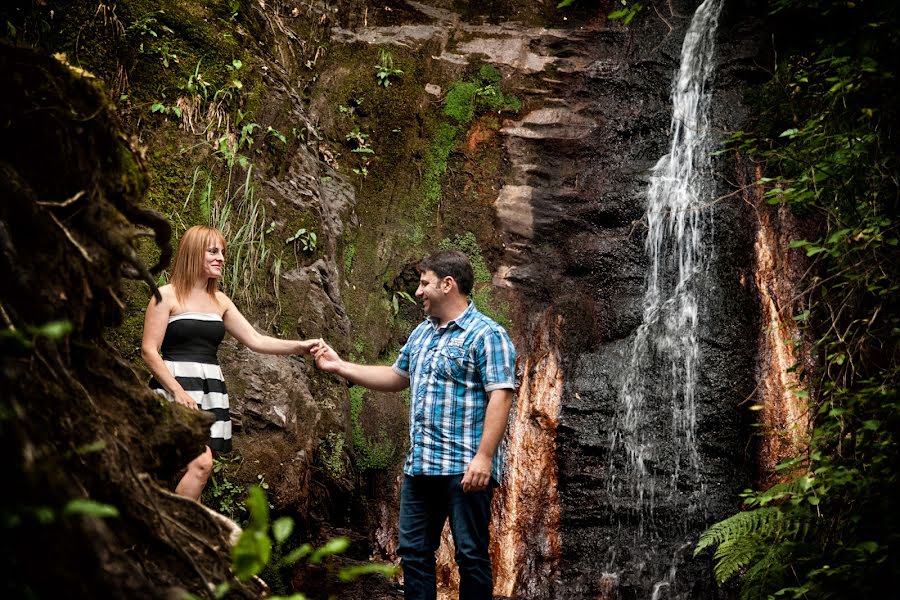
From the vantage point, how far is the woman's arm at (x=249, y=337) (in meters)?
4.43

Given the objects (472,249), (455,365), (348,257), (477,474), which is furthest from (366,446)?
(477,474)

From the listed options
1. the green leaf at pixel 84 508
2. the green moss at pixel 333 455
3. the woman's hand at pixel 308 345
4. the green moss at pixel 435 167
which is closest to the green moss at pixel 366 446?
the green moss at pixel 333 455

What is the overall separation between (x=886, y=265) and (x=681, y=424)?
10.3ft

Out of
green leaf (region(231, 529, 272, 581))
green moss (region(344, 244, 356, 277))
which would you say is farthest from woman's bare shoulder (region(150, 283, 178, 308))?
green moss (region(344, 244, 356, 277))

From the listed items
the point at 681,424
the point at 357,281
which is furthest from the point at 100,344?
the point at 681,424

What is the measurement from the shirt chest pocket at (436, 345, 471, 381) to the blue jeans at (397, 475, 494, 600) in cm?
51

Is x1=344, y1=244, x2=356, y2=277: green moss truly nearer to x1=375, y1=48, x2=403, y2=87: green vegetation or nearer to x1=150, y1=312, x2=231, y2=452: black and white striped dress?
x1=375, y1=48, x2=403, y2=87: green vegetation

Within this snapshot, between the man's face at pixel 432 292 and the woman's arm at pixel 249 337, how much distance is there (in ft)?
2.53

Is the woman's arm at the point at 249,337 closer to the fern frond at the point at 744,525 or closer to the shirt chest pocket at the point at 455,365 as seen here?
the shirt chest pocket at the point at 455,365

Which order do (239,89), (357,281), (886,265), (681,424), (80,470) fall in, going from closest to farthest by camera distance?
(80,470) → (886,265) → (239,89) → (681,424) → (357,281)

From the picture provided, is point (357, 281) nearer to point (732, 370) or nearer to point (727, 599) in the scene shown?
point (732, 370)

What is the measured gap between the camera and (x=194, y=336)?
4.12 m

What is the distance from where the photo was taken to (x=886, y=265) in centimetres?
438

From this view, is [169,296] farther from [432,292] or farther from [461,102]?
[461,102]
